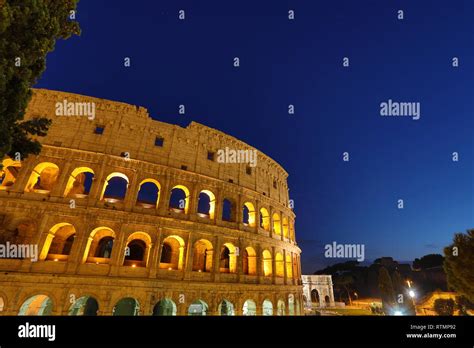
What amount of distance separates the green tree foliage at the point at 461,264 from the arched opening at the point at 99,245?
26.1 metres

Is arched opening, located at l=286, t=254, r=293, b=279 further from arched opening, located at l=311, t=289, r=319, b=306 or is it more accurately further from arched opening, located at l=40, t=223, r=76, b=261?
arched opening, located at l=311, t=289, r=319, b=306

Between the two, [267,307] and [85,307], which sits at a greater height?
[85,307]

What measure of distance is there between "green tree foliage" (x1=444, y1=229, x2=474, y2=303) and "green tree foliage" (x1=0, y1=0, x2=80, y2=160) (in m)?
27.6

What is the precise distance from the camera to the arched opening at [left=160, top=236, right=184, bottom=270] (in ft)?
59.7

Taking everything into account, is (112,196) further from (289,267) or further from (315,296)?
(315,296)

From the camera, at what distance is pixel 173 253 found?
19688 millimetres

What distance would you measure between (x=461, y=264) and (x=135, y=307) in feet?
82.1

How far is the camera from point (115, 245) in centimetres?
1605

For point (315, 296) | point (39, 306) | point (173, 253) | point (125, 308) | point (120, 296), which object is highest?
point (173, 253)

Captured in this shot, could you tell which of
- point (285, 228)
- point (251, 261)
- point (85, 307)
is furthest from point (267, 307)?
point (85, 307)

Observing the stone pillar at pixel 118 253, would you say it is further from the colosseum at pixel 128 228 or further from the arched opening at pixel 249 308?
the arched opening at pixel 249 308
